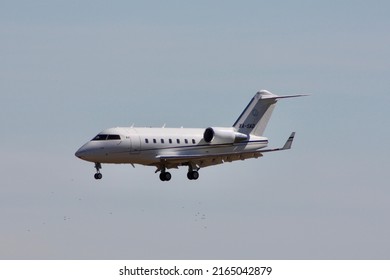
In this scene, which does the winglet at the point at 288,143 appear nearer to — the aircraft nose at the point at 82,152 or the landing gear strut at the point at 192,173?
the landing gear strut at the point at 192,173

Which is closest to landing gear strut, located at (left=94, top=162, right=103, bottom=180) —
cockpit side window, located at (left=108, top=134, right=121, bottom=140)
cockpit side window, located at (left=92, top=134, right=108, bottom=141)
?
cockpit side window, located at (left=92, top=134, right=108, bottom=141)

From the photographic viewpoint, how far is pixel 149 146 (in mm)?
94438

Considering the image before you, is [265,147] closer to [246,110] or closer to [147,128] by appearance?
[246,110]

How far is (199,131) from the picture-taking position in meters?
98.7

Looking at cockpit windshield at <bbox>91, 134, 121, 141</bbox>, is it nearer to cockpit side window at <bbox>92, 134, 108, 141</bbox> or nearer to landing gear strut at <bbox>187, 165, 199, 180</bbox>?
cockpit side window at <bbox>92, 134, 108, 141</bbox>

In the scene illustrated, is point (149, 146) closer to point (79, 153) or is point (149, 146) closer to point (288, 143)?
point (79, 153)

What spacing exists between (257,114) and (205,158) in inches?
266

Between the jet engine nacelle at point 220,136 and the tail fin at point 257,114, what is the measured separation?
6.90ft

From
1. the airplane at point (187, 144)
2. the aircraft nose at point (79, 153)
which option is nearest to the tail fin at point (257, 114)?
the airplane at point (187, 144)

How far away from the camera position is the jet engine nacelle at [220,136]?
98.2m
